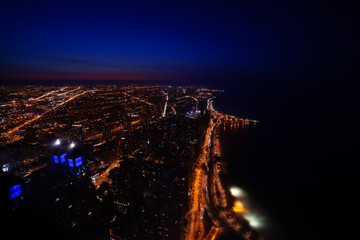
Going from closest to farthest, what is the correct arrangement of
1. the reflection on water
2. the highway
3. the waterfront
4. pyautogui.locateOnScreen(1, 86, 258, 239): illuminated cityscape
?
pyautogui.locateOnScreen(1, 86, 258, 239): illuminated cityscape, the highway, the reflection on water, the waterfront

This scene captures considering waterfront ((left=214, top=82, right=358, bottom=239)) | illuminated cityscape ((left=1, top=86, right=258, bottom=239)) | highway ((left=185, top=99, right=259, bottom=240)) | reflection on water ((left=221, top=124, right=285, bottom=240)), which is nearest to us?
illuminated cityscape ((left=1, top=86, right=258, bottom=239))

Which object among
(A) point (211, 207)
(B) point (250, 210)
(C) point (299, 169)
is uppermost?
(C) point (299, 169)

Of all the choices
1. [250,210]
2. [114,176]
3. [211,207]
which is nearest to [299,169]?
[250,210]

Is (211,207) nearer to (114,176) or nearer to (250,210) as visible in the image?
(250,210)

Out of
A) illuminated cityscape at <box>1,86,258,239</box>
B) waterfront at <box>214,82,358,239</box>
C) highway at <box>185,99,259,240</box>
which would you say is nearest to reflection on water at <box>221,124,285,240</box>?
waterfront at <box>214,82,358,239</box>

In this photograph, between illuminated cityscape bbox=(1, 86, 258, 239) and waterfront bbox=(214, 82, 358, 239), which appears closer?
illuminated cityscape bbox=(1, 86, 258, 239)

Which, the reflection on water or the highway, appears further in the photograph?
the reflection on water

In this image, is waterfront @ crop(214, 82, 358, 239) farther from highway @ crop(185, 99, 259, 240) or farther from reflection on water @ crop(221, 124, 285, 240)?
highway @ crop(185, 99, 259, 240)

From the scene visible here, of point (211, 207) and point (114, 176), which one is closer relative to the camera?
point (211, 207)

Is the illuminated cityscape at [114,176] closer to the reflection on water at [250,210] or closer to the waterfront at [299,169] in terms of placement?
the reflection on water at [250,210]

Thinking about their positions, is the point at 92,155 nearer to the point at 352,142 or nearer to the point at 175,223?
the point at 175,223

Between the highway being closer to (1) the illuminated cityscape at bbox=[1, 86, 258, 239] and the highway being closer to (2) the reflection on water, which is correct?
(1) the illuminated cityscape at bbox=[1, 86, 258, 239]

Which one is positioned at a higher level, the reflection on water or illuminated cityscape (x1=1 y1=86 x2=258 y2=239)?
illuminated cityscape (x1=1 y1=86 x2=258 y2=239)
